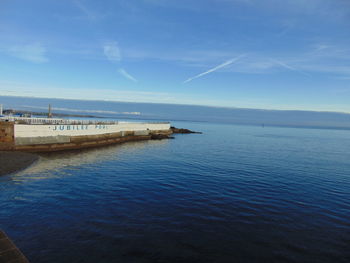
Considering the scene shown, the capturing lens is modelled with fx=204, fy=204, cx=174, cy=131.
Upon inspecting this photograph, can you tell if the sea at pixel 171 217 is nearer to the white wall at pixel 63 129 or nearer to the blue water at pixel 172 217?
the blue water at pixel 172 217

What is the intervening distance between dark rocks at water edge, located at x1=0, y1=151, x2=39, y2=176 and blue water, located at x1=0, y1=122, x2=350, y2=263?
1.35 m

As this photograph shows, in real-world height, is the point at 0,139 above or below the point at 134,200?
above

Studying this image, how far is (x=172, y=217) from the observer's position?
44.8 feet

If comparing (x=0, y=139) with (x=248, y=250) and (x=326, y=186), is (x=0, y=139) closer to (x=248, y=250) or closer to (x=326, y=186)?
(x=248, y=250)

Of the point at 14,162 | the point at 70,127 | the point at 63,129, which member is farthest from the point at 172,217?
the point at 70,127

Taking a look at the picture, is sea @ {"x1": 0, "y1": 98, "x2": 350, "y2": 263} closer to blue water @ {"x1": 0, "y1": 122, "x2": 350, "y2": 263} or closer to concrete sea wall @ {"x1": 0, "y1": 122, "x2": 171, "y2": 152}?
blue water @ {"x1": 0, "y1": 122, "x2": 350, "y2": 263}

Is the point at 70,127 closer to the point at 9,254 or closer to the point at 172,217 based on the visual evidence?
the point at 172,217

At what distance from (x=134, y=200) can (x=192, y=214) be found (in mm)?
4882

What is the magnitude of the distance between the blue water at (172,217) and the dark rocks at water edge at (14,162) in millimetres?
1346

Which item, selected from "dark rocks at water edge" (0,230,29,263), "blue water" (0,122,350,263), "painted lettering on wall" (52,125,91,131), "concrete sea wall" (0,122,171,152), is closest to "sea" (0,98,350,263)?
"blue water" (0,122,350,263)

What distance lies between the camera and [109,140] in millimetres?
50094

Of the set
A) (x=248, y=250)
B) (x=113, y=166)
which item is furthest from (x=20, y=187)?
(x=248, y=250)

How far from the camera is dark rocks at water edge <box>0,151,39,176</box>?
21.4m

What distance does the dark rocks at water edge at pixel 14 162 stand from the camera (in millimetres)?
21428
